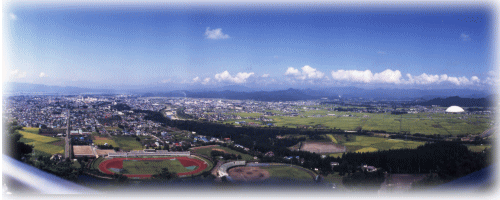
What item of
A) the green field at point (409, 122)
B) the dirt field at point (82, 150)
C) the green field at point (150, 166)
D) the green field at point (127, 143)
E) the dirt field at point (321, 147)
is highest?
the green field at point (409, 122)

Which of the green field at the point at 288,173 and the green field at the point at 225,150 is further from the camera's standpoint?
the green field at the point at 225,150

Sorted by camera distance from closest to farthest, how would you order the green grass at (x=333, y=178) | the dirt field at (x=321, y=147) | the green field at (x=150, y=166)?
1. the green grass at (x=333, y=178)
2. the green field at (x=150, y=166)
3. the dirt field at (x=321, y=147)

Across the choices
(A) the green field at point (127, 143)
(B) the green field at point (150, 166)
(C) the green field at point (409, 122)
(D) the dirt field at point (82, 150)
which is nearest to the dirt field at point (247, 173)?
(B) the green field at point (150, 166)

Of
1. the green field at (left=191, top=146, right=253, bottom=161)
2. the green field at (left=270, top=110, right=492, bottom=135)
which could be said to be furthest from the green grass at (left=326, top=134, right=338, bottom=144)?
the green field at (left=191, top=146, right=253, bottom=161)

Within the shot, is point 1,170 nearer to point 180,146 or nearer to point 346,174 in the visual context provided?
point 346,174

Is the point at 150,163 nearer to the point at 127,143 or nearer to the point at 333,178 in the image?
the point at 127,143

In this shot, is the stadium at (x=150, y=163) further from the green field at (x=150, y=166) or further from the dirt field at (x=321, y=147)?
the dirt field at (x=321, y=147)

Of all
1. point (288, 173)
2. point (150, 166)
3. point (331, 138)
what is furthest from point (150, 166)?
point (331, 138)

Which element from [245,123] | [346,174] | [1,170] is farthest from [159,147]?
[1,170]

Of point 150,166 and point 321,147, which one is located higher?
point 150,166
